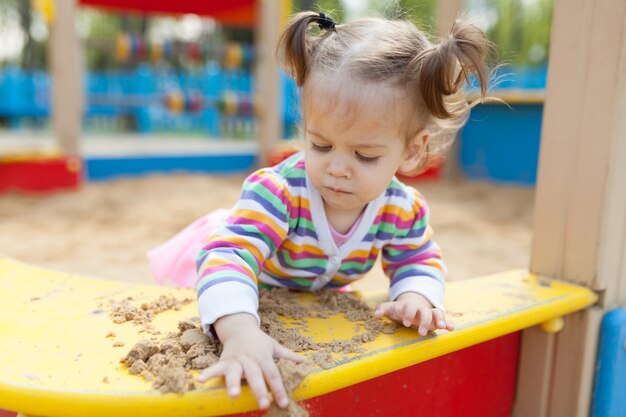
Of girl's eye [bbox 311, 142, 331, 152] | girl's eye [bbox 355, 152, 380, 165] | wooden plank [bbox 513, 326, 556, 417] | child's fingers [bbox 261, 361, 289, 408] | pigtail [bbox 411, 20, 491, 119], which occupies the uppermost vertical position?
pigtail [bbox 411, 20, 491, 119]

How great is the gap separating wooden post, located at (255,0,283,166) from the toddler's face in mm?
3220

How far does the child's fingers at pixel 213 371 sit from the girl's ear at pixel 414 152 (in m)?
0.43

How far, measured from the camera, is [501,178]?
3.89m

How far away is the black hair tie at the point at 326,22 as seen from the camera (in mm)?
881

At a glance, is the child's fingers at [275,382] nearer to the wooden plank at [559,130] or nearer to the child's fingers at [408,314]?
the child's fingers at [408,314]

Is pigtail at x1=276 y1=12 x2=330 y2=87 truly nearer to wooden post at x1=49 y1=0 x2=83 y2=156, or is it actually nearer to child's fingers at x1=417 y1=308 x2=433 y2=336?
child's fingers at x1=417 y1=308 x2=433 y2=336

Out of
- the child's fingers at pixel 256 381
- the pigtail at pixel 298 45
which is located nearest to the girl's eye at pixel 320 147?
the pigtail at pixel 298 45

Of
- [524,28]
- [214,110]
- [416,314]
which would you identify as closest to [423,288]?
[416,314]

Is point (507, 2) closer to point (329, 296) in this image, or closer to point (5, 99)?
point (329, 296)

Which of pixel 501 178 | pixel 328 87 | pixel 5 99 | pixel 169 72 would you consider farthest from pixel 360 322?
pixel 5 99

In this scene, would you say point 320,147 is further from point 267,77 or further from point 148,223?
point 267,77

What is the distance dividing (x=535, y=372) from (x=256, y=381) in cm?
64

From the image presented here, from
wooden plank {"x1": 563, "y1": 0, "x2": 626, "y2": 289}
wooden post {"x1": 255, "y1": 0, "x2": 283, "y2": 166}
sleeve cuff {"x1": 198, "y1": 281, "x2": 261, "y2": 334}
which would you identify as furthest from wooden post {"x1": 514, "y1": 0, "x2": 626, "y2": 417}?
wooden post {"x1": 255, "y1": 0, "x2": 283, "y2": 166}

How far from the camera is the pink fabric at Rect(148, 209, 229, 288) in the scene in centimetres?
121
